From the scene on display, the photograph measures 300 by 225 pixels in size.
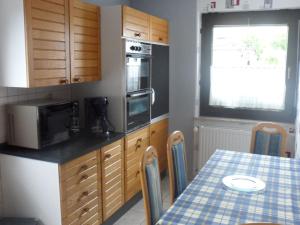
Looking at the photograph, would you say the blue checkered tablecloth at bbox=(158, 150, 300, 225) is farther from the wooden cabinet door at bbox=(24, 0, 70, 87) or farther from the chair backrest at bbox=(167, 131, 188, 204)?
the wooden cabinet door at bbox=(24, 0, 70, 87)

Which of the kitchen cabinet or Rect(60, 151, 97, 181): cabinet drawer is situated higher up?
the kitchen cabinet

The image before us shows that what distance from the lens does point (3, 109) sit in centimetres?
245

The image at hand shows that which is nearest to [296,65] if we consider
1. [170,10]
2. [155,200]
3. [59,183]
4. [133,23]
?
[170,10]

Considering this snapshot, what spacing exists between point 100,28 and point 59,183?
146 centimetres

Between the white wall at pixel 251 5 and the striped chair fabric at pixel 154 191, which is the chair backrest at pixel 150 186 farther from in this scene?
the white wall at pixel 251 5

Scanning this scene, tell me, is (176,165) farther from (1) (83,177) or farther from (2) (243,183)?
(1) (83,177)

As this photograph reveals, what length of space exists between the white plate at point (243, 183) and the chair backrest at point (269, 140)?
2.93 ft

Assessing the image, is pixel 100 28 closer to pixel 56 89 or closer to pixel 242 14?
pixel 56 89

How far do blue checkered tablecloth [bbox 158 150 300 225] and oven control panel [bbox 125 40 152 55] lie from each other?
1288 millimetres

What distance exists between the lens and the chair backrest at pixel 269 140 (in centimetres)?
283

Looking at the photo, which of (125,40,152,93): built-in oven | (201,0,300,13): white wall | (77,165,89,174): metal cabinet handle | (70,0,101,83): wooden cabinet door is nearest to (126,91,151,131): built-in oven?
(125,40,152,93): built-in oven

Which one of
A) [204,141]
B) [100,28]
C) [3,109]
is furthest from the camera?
[204,141]

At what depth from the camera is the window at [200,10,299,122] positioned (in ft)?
11.5

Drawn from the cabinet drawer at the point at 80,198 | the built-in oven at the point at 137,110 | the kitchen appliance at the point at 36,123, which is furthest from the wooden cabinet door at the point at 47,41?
the cabinet drawer at the point at 80,198
